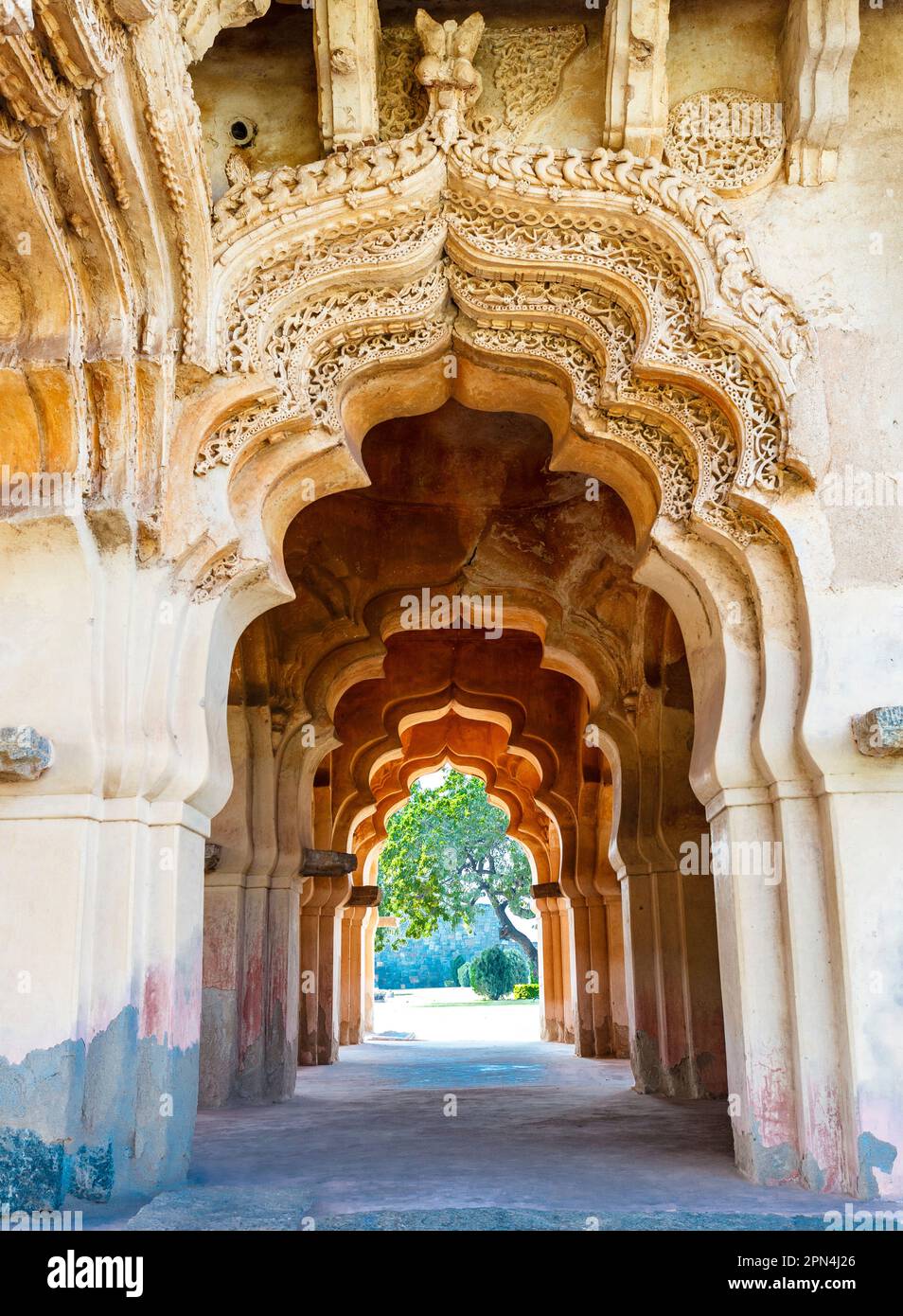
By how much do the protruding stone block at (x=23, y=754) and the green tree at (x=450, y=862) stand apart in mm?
20966

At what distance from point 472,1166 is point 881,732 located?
9.10 feet

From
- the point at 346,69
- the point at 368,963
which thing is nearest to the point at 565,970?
the point at 368,963

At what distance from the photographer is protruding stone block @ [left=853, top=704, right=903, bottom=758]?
4.75 metres

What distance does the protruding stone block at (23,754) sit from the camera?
459cm

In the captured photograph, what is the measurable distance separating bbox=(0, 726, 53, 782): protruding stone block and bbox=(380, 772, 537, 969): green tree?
68.8 ft

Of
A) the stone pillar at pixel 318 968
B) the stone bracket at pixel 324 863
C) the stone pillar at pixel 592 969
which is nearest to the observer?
the stone bracket at pixel 324 863

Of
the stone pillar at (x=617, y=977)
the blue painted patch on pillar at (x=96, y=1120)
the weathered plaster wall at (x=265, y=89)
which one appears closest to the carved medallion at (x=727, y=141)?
the weathered plaster wall at (x=265, y=89)

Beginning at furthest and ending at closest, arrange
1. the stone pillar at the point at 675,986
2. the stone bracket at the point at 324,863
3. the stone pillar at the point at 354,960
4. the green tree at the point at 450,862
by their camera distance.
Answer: the green tree at the point at 450,862 → the stone pillar at the point at 354,960 → the stone bracket at the point at 324,863 → the stone pillar at the point at 675,986

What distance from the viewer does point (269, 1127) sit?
7141 millimetres

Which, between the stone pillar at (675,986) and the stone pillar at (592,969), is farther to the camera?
the stone pillar at (592,969)

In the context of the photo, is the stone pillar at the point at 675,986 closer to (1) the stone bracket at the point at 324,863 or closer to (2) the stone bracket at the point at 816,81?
(1) the stone bracket at the point at 324,863

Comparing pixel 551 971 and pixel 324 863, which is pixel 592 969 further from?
pixel 551 971

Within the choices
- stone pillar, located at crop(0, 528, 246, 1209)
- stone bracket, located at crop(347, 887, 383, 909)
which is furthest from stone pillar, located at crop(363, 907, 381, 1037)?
stone pillar, located at crop(0, 528, 246, 1209)

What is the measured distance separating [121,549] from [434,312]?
2035 mm
